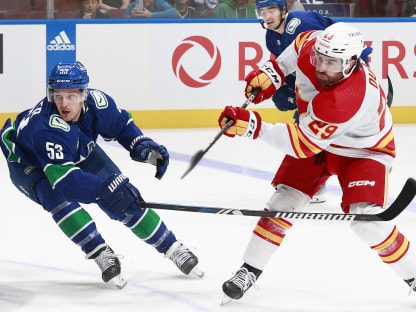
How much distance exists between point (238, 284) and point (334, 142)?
24.0 inches

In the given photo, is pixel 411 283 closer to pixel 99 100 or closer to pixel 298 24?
pixel 99 100

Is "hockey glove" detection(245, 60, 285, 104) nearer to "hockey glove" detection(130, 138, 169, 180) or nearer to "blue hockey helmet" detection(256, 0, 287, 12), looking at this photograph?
"hockey glove" detection(130, 138, 169, 180)

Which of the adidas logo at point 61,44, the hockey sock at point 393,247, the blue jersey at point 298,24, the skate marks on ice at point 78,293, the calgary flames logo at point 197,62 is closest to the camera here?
the hockey sock at point 393,247

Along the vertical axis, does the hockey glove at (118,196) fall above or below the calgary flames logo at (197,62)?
above

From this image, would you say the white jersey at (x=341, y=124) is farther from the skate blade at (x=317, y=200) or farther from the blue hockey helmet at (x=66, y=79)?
the skate blade at (x=317, y=200)

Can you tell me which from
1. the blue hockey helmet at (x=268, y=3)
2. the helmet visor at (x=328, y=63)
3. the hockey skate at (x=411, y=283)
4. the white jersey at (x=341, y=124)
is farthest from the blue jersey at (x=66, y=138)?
the blue hockey helmet at (x=268, y=3)

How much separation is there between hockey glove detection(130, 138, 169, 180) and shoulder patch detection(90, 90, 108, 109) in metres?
0.20

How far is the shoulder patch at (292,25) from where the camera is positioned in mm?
4672

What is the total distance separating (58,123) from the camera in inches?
131

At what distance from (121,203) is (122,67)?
4.10 m

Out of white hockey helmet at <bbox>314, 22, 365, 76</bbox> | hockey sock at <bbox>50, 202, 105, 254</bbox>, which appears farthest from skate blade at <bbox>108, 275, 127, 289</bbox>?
white hockey helmet at <bbox>314, 22, 365, 76</bbox>

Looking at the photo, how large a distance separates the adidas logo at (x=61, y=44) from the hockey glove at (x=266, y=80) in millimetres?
3415

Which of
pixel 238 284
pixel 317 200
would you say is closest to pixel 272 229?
pixel 238 284

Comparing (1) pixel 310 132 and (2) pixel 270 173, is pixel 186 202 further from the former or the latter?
(1) pixel 310 132
